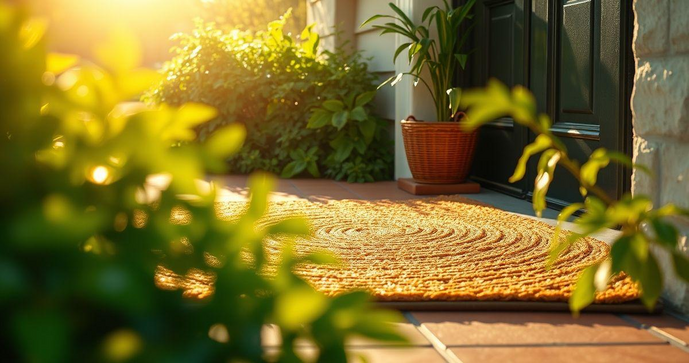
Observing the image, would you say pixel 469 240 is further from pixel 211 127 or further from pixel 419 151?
pixel 211 127

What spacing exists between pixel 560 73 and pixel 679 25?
1625 millimetres

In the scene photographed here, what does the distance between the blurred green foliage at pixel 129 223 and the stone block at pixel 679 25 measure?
1640 millimetres

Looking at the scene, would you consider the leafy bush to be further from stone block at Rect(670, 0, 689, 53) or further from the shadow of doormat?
stone block at Rect(670, 0, 689, 53)

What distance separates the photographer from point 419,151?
160 inches

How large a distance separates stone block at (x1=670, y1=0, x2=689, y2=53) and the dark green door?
1.00 meters

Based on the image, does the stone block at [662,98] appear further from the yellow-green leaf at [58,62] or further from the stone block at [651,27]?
the yellow-green leaf at [58,62]

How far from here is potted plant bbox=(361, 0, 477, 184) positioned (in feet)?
13.1

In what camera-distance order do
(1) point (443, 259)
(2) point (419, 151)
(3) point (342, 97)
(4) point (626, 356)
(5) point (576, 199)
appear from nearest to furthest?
(4) point (626, 356)
(1) point (443, 259)
(5) point (576, 199)
(2) point (419, 151)
(3) point (342, 97)

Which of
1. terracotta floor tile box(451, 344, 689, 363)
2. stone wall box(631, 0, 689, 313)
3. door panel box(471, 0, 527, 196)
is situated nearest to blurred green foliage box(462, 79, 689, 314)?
terracotta floor tile box(451, 344, 689, 363)

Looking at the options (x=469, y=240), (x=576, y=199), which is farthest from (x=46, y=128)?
(x=576, y=199)

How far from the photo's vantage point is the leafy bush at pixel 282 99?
15.9ft

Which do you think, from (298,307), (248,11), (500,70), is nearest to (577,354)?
(298,307)

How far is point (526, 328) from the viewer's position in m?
1.74

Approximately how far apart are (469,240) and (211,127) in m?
2.82
